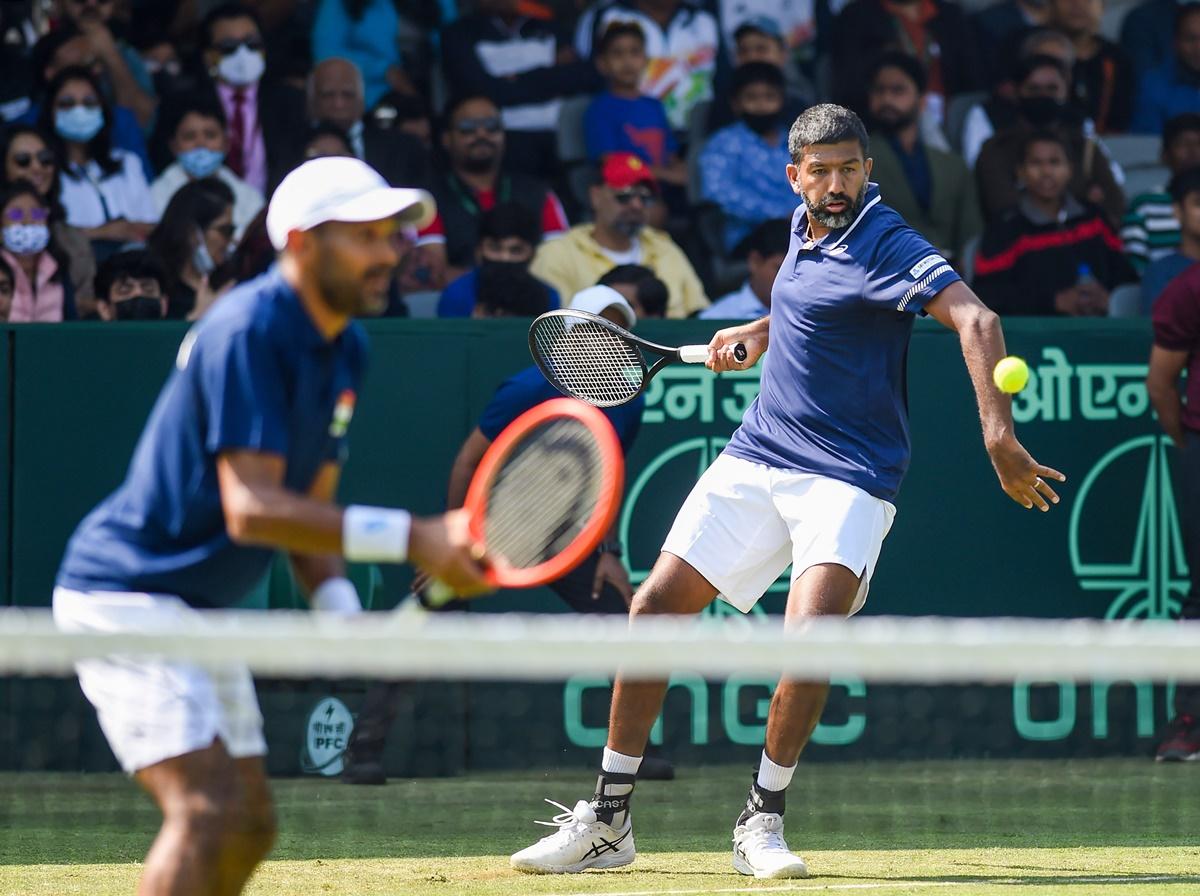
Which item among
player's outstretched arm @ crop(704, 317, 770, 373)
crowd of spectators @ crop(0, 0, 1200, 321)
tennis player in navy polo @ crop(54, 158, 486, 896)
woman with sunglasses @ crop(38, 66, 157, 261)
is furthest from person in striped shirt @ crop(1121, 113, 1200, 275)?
tennis player in navy polo @ crop(54, 158, 486, 896)

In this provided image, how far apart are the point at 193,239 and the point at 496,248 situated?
1423 mm

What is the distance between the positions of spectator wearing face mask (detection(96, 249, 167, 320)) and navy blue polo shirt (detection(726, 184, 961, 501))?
3713 mm

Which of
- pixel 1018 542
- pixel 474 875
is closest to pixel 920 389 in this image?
pixel 1018 542

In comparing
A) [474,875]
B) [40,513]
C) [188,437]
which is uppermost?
[188,437]

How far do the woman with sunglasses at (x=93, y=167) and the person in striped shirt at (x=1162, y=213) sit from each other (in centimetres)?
512

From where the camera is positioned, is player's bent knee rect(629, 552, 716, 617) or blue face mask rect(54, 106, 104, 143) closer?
player's bent knee rect(629, 552, 716, 617)

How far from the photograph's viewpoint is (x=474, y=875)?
18.8 feet

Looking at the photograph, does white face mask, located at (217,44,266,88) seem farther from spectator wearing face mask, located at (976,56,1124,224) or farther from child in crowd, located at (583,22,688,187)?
spectator wearing face mask, located at (976,56,1124,224)

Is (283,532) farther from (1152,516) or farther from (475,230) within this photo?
(475,230)

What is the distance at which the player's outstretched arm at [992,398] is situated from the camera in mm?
5230

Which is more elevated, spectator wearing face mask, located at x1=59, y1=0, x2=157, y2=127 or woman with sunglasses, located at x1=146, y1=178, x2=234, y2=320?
spectator wearing face mask, located at x1=59, y1=0, x2=157, y2=127

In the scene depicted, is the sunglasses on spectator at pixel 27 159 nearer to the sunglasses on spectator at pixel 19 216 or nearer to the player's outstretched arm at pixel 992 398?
the sunglasses on spectator at pixel 19 216

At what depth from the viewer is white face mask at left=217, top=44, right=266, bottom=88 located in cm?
1012

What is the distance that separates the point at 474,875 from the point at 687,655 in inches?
111
